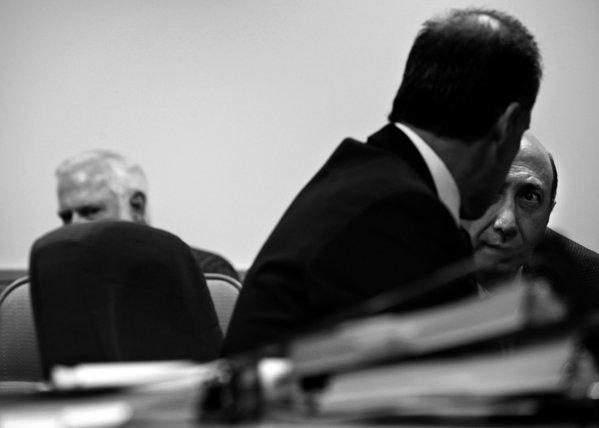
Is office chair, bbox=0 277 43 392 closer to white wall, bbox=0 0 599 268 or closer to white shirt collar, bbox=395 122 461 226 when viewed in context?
white shirt collar, bbox=395 122 461 226

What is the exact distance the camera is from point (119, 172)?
3.14 m

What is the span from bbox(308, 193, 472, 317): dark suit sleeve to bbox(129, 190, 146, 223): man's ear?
203cm

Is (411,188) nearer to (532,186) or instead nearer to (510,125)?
(510,125)

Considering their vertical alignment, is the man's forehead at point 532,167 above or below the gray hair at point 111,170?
below

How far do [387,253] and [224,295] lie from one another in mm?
841

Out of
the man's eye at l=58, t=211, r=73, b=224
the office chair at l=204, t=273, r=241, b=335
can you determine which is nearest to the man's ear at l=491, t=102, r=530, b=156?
the office chair at l=204, t=273, r=241, b=335

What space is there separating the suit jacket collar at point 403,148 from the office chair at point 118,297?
354mm

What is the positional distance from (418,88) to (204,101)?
2455mm

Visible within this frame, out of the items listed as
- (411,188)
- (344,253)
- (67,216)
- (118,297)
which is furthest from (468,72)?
(67,216)

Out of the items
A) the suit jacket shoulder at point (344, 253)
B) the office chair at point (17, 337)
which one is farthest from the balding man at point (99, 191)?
the suit jacket shoulder at point (344, 253)

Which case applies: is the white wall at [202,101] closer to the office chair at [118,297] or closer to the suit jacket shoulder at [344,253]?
the office chair at [118,297]

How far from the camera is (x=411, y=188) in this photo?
3.76 ft

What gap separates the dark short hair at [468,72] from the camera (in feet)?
4.16

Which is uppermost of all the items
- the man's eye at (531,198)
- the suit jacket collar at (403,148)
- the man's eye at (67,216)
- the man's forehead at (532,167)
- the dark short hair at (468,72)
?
the dark short hair at (468,72)
